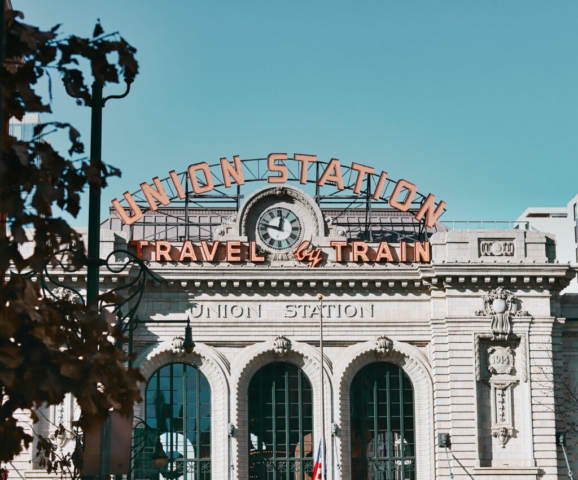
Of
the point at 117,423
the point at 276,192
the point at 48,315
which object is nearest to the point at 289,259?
the point at 276,192

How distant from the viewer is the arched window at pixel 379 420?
217 feet

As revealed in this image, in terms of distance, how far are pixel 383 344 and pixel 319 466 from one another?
7553mm

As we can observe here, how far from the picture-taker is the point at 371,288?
66125 millimetres

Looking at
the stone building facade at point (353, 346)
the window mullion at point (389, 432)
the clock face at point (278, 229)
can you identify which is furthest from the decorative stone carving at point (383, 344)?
the clock face at point (278, 229)

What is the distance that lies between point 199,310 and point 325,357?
22.5ft

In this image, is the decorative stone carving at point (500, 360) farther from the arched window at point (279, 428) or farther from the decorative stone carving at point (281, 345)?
the decorative stone carving at point (281, 345)

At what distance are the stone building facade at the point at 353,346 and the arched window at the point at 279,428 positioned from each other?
73 millimetres

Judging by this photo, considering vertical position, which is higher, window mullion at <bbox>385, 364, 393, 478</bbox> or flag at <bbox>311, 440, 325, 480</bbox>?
window mullion at <bbox>385, 364, 393, 478</bbox>

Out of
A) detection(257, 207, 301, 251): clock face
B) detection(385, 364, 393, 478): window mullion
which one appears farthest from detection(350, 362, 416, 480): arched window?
detection(257, 207, 301, 251): clock face

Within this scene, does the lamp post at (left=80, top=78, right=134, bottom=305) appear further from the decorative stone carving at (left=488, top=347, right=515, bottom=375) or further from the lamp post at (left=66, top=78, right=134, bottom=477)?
the decorative stone carving at (left=488, top=347, right=515, bottom=375)

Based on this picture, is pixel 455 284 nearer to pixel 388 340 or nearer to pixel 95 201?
pixel 388 340

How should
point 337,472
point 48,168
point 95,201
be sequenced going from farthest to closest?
1. point 337,472
2. point 95,201
3. point 48,168

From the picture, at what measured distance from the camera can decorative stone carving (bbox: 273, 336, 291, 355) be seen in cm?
6512

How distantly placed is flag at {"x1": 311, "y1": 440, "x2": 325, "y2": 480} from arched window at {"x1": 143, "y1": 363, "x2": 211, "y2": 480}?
611cm
